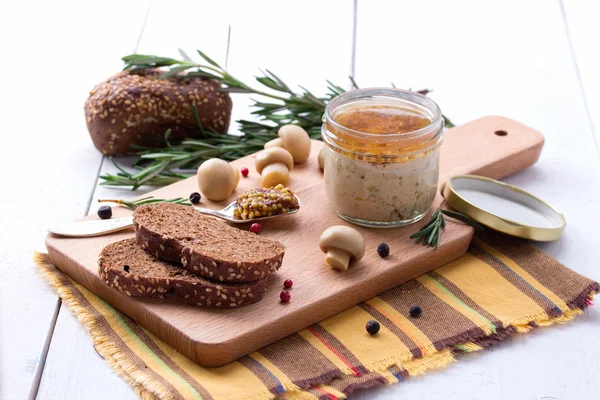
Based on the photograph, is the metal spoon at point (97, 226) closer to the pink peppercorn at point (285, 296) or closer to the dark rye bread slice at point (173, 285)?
the dark rye bread slice at point (173, 285)

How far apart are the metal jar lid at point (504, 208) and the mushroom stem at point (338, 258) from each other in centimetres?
65

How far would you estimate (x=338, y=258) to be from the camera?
9.78 feet

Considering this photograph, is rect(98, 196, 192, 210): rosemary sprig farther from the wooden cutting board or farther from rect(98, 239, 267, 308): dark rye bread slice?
rect(98, 239, 267, 308): dark rye bread slice

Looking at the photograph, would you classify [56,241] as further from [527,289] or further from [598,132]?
[598,132]

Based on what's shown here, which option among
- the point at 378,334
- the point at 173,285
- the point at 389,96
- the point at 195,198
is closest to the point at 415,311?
the point at 378,334

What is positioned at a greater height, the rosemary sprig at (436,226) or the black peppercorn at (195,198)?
the black peppercorn at (195,198)

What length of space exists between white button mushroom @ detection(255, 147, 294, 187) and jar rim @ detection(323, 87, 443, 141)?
39 cm

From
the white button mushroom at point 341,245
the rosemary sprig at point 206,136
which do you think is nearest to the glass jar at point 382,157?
the white button mushroom at point 341,245

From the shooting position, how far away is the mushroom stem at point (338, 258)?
2977 millimetres

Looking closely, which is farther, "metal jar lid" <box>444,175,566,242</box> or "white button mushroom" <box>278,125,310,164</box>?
"white button mushroom" <box>278,125,310,164</box>

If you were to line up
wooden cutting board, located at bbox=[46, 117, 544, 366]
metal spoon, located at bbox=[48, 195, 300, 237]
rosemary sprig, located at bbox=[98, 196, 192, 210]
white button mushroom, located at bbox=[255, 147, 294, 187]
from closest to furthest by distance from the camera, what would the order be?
wooden cutting board, located at bbox=[46, 117, 544, 366] → metal spoon, located at bbox=[48, 195, 300, 237] → rosemary sprig, located at bbox=[98, 196, 192, 210] → white button mushroom, located at bbox=[255, 147, 294, 187]

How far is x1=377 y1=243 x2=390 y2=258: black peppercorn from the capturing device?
3086mm

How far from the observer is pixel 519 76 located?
4996 mm

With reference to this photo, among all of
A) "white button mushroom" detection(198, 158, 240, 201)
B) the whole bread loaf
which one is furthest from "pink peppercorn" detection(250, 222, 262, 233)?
the whole bread loaf
